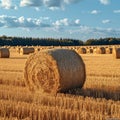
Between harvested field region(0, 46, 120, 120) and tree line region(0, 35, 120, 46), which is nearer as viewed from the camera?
harvested field region(0, 46, 120, 120)

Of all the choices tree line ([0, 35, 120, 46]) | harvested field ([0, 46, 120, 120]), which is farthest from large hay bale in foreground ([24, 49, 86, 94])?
tree line ([0, 35, 120, 46])

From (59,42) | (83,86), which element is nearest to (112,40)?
(59,42)

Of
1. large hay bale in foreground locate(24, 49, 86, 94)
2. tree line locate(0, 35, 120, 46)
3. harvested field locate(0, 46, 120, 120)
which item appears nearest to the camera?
harvested field locate(0, 46, 120, 120)

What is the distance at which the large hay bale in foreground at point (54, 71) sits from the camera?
10688 millimetres

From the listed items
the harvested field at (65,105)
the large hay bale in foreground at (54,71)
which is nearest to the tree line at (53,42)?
the large hay bale in foreground at (54,71)

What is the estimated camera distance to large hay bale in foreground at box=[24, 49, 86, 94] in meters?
10.7

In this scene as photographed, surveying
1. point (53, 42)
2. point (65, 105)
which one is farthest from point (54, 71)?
point (53, 42)

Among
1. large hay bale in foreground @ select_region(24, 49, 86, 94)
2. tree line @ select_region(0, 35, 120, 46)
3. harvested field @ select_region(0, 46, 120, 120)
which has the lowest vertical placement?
harvested field @ select_region(0, 46, 120, 120)

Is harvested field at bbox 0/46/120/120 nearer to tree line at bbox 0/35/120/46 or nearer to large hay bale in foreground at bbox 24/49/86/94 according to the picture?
large hay bale in foreground at bbox 24/49/86/94

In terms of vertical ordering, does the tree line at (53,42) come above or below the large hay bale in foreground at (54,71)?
above

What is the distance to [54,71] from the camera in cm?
1085

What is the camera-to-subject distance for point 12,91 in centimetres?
1062

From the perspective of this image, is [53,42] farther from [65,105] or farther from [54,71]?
[65,105]

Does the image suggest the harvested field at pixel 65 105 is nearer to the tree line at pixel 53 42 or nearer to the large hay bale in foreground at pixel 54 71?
the large hay bale in foreground at pixel 54 71
